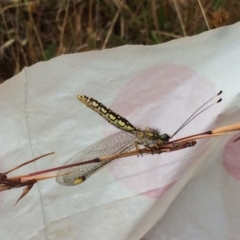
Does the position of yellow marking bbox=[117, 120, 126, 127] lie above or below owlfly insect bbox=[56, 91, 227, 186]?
above

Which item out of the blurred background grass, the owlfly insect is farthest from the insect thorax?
the blurred background grass

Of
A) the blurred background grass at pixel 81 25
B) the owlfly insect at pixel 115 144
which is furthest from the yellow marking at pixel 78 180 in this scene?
the blurred background grass at pixel 81 25

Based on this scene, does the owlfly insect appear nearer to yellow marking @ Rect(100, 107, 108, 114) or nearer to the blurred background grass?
yellow marking @ Rect(100, 107, 108, 114)

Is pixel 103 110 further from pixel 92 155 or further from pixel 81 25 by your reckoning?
A: pixel 81 25

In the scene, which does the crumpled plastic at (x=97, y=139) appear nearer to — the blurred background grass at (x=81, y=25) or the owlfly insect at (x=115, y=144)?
the owlfly insect at (x=115, y=144)

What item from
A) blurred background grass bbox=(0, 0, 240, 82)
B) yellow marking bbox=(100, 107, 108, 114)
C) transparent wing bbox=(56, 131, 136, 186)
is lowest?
transparent wing bbox=(56, 131, 136, 186)

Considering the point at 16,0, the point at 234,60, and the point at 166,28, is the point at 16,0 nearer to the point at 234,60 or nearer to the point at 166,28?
the point at 166,28

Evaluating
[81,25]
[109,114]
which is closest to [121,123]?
[109,114]

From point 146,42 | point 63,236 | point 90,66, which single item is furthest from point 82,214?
point 146,42
